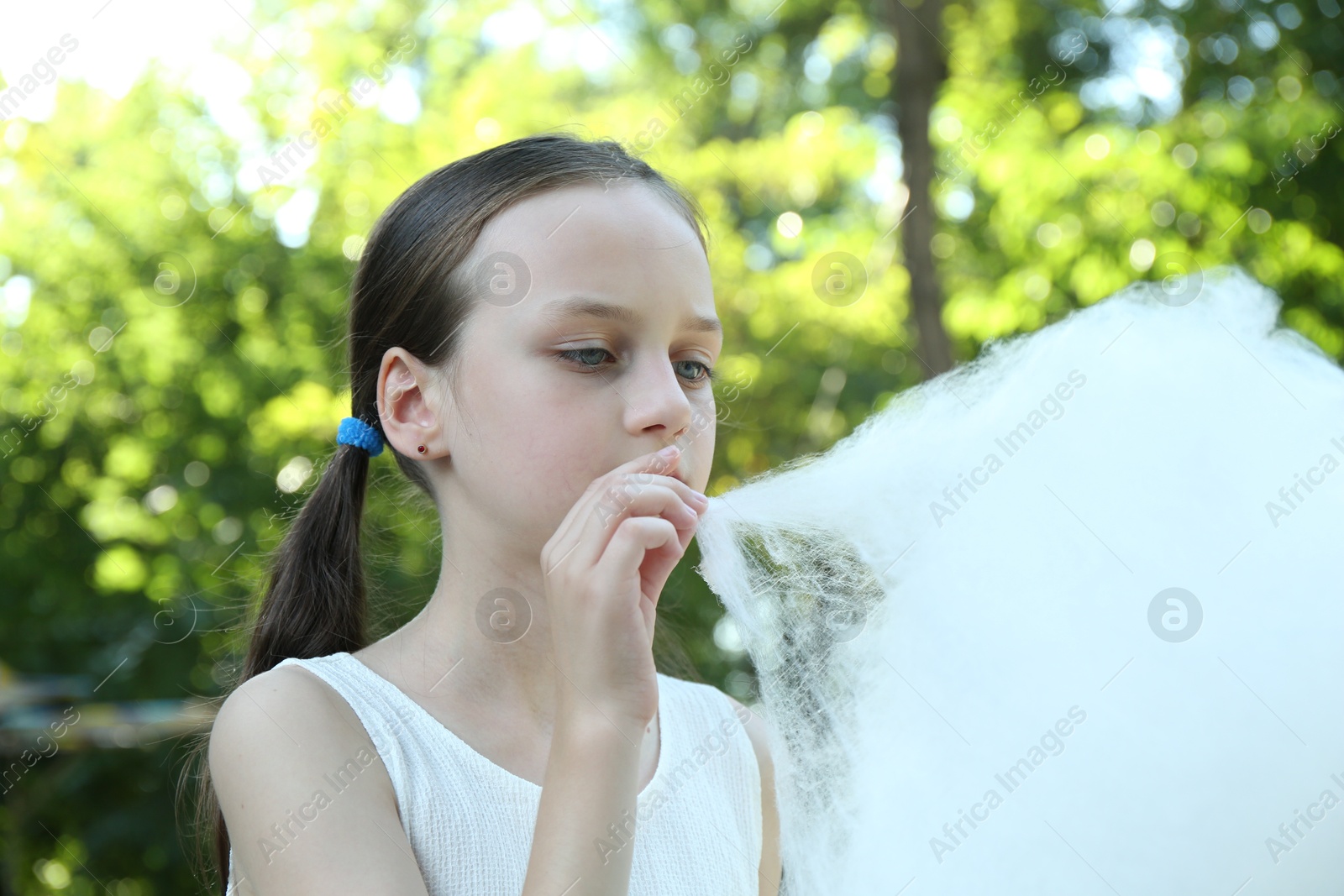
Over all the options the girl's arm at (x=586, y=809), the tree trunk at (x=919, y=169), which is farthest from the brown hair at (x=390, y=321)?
the tree trunk at (x=919, y=169)

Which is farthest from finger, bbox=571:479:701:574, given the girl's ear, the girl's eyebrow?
the girl's ear

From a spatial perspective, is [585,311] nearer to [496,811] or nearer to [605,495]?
[605,495]

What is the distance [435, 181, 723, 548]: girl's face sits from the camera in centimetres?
135

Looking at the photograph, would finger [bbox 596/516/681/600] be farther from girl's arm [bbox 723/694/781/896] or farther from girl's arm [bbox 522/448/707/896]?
girl's arm [bbox 723/694/781/896]

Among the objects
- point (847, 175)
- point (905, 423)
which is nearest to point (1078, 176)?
point (847, 175)

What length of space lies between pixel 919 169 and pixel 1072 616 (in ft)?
13.4

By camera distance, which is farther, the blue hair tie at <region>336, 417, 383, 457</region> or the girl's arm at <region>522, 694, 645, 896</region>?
the blue hair tie at <region>336, 417, 383, 457</region>

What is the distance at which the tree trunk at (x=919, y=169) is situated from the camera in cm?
504

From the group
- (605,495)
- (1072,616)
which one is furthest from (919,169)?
(605,495)

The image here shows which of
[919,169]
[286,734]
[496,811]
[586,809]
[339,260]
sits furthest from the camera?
[339,260]

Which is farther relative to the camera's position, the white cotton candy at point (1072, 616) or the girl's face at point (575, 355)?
the girl's face at point (575, 355)

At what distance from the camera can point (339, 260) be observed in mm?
7188

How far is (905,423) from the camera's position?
151 cm

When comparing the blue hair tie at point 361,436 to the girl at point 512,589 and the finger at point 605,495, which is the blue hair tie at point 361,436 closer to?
the girl at point 512,589
